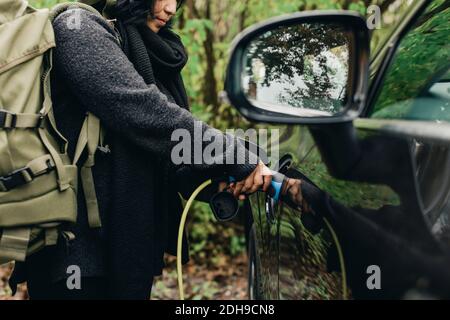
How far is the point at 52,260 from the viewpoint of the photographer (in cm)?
181

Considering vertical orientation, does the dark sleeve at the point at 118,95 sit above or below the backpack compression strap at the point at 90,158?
above

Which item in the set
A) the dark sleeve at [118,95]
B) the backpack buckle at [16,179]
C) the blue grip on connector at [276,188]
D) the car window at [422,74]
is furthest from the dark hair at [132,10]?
the car window at [422,74]

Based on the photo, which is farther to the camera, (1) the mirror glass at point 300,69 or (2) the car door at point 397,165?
(1) the mirror glass at point 300,69

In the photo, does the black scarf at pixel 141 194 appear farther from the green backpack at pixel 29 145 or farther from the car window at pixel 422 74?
the car window at pixel 422 74

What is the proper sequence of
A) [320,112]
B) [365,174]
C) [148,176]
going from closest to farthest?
[365,174] < [320,112] < [148,176]

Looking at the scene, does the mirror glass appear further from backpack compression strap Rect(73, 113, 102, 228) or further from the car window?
backpack compression strap Rect(73, 113, 102, 228)

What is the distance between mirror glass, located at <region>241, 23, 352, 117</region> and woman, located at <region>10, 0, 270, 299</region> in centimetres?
30

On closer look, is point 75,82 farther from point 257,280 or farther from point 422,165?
point 257,280

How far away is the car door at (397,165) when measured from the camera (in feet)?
3.58

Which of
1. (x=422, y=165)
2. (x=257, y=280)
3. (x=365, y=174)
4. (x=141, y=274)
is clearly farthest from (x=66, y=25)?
(x=257, y=280)

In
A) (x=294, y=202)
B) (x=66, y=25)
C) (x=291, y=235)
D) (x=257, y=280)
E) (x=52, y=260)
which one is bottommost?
(x=257, y=280)

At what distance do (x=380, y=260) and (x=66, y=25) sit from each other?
1.13 metres

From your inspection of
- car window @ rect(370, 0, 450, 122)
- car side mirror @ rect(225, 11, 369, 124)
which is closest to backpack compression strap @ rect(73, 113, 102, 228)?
car side mirror @ rect(225, 11, 369, 124)

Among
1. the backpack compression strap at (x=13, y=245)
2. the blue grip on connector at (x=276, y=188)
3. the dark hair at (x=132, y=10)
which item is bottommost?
the backpack compression strap at (x=13, y=245)
